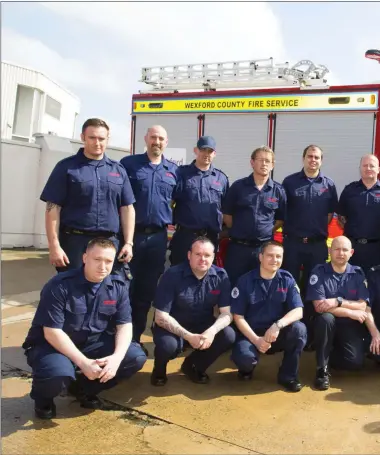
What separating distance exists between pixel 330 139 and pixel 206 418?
3685 millimetres

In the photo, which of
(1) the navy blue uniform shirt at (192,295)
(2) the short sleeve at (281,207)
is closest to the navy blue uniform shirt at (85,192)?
(1) the navy blue uniform shirt at (192,295)

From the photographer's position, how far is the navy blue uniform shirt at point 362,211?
435 centimetres

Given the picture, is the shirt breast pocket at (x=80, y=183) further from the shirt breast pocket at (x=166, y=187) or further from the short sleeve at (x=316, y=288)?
the short sleeve at (x=316, y=288)

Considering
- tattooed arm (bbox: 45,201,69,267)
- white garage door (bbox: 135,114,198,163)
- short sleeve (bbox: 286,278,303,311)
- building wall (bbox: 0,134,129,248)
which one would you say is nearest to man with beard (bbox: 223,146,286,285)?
short sleeve (bbox: 286,278,303,311)

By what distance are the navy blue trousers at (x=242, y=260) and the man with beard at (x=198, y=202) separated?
22 centimetres

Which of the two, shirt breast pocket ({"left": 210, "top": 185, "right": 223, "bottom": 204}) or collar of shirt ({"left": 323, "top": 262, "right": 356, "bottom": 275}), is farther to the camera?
shirt breast pocket ({"left": 210, "top": 185, "right": 223, "bottom": 204})

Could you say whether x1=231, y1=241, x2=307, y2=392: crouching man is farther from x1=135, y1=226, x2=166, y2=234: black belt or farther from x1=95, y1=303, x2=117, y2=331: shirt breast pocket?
x1=95, y1=303, x2=117, y2=331: shirt breast pocket

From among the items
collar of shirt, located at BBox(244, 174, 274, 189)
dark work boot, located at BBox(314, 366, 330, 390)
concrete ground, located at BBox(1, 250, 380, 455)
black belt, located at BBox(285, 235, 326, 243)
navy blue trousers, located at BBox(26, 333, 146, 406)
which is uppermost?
collar of shirt, located at BBox(244, 174, 274, 189)

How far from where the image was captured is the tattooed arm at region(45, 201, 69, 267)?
3.51 metres

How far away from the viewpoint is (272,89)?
20.2ft

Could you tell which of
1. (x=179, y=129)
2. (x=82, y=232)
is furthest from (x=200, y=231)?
(x=179, y=129)

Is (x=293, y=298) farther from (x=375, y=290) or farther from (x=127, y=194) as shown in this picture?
(x=127, y=194)

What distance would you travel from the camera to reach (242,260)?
424 centimetres

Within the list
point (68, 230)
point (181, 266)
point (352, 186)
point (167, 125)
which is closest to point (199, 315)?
point (181, 266)
